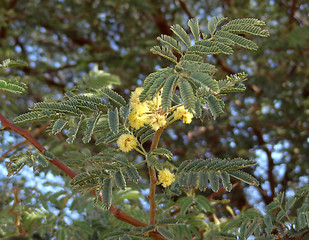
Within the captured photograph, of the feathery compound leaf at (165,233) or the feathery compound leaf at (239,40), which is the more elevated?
the feathery compound leaf at (239,40)

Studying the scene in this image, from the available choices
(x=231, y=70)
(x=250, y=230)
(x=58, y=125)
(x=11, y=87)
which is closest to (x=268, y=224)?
(x=250, y=230)

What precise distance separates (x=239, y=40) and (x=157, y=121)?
1.27 ft

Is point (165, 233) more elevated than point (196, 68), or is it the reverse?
point (196, 68)

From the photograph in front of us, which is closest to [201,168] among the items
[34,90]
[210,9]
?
[34,90]

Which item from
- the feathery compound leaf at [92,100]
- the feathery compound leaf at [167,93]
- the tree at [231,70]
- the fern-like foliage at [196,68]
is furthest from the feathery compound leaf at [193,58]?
the tree at [231,70]

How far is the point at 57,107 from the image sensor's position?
1.36 metres

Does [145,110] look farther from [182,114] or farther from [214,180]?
[214,180]

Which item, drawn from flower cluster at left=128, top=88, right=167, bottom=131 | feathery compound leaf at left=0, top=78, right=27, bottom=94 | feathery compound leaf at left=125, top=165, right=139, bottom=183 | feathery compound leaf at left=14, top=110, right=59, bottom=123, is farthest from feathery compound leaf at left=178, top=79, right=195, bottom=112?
feathery compound leaf at left=0, top=78, right=27, bottom=94

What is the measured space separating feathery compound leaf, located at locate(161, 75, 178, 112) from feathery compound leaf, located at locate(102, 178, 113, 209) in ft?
1.16

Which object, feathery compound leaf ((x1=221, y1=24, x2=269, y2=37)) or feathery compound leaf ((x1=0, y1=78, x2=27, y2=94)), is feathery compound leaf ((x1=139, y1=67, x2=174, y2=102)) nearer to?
feathery compound leaf ((x1=221, y1=24, x2=269, y2=37))

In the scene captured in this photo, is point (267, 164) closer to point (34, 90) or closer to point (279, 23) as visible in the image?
point (279, 23)

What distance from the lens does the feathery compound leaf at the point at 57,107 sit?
135 cm

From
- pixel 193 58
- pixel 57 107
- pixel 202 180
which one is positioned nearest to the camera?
pixel 193 58

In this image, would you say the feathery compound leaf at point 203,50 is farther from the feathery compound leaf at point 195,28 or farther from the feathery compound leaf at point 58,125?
the feathery compound leaf at point 58,125
